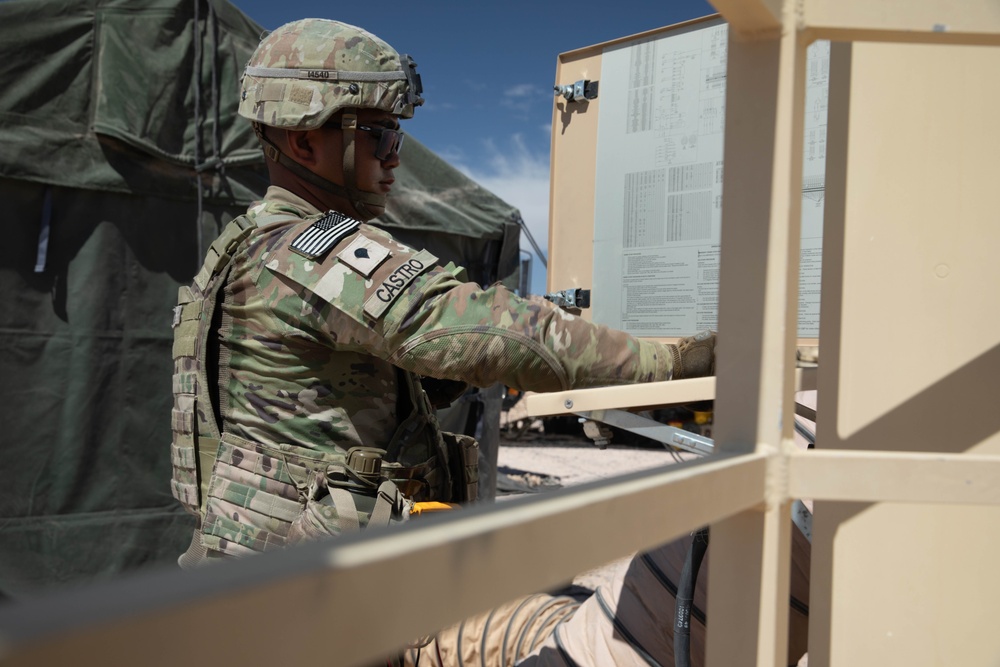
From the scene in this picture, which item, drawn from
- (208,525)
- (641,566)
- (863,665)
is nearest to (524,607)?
(641,566)

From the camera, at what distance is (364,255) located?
5.20 ft

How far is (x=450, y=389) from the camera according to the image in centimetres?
224

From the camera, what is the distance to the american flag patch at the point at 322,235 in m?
1.61

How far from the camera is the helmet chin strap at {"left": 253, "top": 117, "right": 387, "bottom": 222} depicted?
2.00 metres

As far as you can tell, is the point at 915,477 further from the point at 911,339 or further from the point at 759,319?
the point at 911,339

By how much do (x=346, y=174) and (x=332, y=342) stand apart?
20.2 inches

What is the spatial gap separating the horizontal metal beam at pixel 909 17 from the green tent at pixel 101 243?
343 centimetres

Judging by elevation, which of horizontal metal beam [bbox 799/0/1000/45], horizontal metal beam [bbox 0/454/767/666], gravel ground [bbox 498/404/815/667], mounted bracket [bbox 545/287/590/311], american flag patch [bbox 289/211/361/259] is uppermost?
horizontal metal beam [bbox 799/0/1000/45]

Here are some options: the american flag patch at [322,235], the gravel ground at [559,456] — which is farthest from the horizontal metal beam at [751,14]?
the gravel ground at [559,456]

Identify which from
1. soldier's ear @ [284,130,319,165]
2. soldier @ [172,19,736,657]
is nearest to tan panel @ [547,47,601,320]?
soldier @ [172,19,736,657]

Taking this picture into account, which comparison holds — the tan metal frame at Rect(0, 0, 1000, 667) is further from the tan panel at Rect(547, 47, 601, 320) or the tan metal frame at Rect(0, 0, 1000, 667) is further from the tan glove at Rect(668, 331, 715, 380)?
the tan panel at Rect(547, 47, 601, 320)

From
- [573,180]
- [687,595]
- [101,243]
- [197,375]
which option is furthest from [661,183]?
[101,243]

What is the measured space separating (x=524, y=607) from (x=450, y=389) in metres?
0.59

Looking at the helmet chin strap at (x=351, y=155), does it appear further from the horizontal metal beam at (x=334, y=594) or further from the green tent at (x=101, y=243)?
the green tent at (x=101, y=243)
